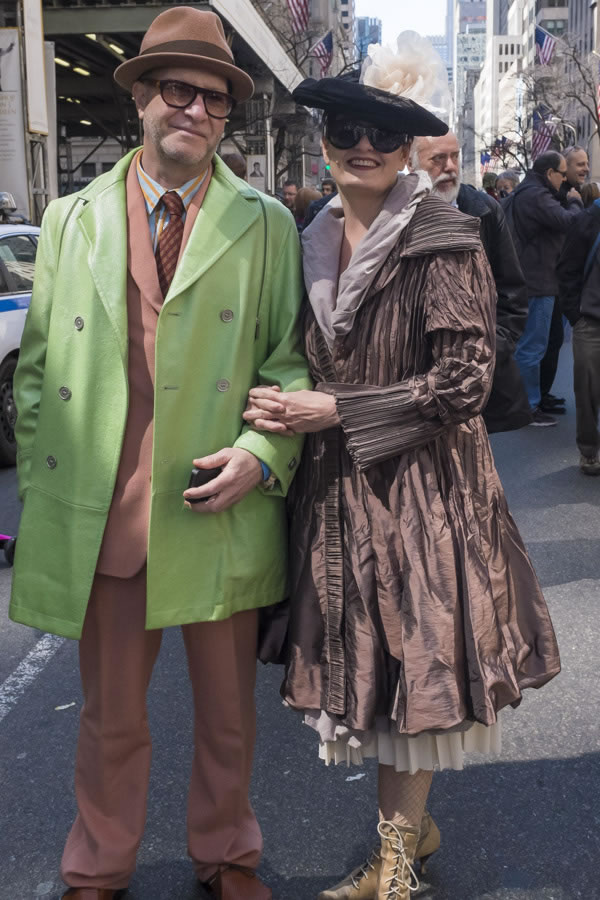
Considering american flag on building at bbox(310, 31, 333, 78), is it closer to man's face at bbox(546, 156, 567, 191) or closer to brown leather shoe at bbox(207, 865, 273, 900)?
man's face at bbox(546, 156, 567, 191)

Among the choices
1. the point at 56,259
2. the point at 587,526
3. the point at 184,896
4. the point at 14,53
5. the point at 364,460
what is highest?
the point at 14,53

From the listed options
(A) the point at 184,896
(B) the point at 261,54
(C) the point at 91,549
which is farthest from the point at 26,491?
(B) the point at 261,54

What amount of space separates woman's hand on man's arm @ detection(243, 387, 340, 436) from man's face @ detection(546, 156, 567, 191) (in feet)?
22.7

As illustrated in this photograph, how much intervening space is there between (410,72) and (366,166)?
23cm

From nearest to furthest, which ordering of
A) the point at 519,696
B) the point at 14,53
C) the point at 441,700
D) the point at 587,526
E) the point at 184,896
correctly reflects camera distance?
the point at 441,700 → the point at 519,696 → the point at 184,896 → the point at 587,526 → the point at 14,53

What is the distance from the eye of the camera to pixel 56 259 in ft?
8.17

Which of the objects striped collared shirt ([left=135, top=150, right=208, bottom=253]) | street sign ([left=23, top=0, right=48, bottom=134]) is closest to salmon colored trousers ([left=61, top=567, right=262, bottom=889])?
striped collared shirt ([left=135, top=150, right=208, bottom=253])

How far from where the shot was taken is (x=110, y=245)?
94.2 inches

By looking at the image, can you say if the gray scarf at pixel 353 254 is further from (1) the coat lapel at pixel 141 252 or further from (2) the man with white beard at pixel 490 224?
(2) the man with white beard at pixel 490 224

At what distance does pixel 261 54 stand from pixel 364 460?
90.3 feet

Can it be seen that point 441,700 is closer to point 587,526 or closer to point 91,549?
point 91,549

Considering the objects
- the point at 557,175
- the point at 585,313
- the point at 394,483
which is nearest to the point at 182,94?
the point at 394,483

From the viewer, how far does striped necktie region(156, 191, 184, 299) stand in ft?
8.01

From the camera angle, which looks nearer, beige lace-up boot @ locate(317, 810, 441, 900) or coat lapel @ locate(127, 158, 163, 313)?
coat lapel @ locate(127, 158, 163, 313)
